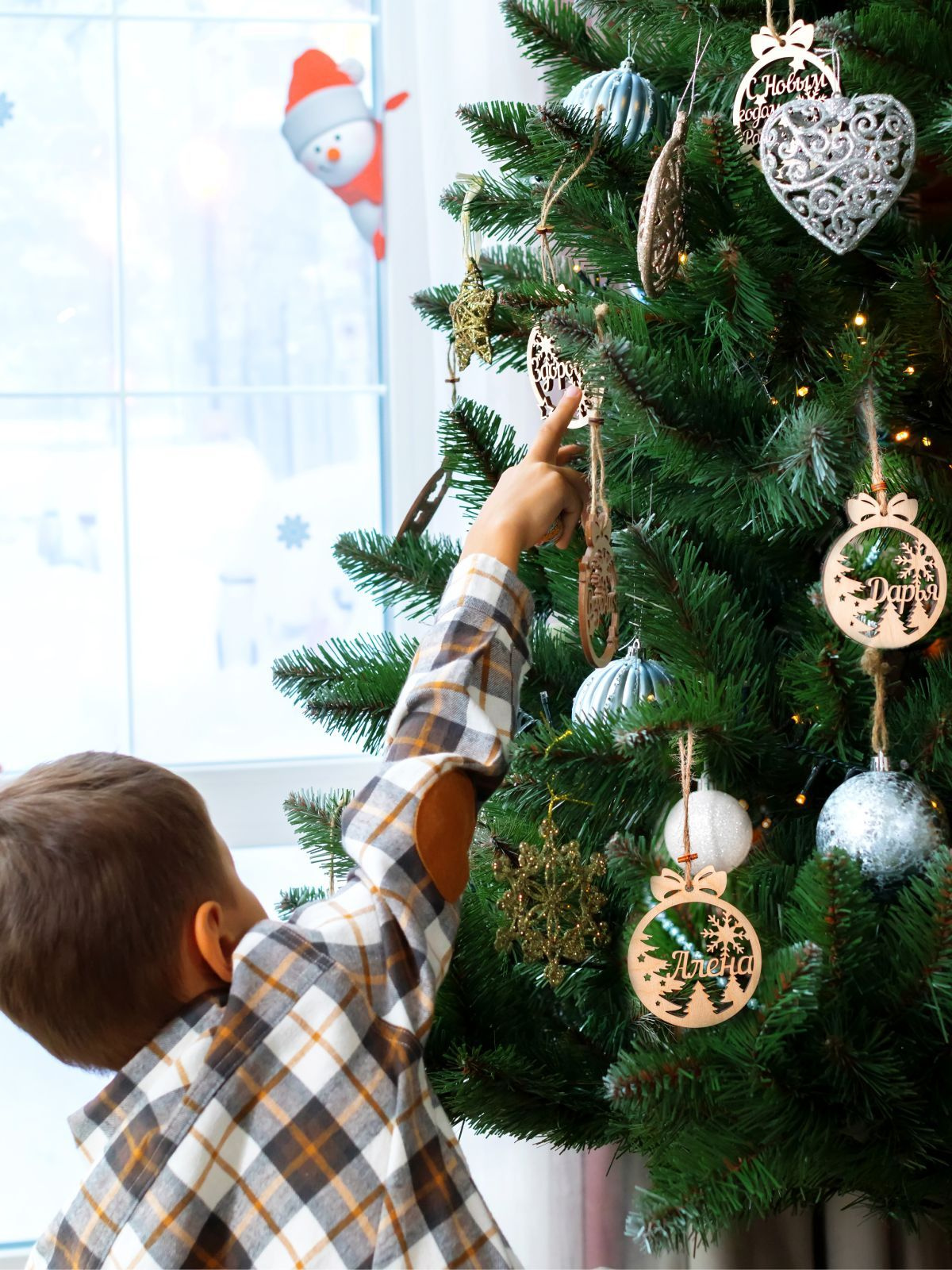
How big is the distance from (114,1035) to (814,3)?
2.44ft

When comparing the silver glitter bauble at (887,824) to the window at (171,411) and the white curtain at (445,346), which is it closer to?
the white curtain at (445,346)

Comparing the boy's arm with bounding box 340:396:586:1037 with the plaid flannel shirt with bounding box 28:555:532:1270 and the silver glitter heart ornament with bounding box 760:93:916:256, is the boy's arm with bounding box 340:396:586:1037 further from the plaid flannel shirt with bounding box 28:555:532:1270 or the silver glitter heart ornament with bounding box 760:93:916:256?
the silver glitter heart ornament with bounding box 760:93:916:256

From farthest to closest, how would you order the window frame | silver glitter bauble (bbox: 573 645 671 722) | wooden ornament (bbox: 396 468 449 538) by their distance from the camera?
1. the window frame
2. wooden ornament (bbox: 396 468 449 538)
3. silver glitter bauble (bbox: 573 645 671 722)

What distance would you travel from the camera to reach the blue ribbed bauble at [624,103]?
0.75 meters

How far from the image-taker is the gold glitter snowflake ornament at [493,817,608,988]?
73 cm

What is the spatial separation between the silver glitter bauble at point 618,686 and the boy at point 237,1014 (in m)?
0.08

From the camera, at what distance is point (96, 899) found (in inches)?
23.7

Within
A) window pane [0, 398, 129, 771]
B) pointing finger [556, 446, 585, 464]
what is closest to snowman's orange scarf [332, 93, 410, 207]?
window pane [0, 398, 129, 771]

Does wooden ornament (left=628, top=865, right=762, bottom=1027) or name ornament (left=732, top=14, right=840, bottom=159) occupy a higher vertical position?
name ornament (left=732, top=14, right=840, bottom=159)

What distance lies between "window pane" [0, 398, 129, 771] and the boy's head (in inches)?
34.4

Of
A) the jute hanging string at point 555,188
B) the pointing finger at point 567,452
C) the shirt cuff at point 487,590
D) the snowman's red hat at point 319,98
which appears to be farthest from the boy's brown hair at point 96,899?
the snowman's red hat at point 319,98

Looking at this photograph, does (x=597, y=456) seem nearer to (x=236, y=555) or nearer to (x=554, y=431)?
(x=554, y=431)

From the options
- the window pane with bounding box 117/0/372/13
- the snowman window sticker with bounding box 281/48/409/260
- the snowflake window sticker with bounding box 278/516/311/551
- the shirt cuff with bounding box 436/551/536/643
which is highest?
the window pane with bounding box 117/0/372/13

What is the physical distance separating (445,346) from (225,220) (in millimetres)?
351
